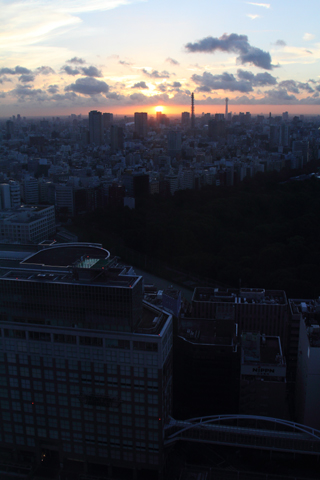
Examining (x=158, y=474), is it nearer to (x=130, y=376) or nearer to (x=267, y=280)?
(x=130, y=376)

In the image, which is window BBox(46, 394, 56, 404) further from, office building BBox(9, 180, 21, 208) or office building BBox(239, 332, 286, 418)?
office building BBox(9, 180, 21, 208)

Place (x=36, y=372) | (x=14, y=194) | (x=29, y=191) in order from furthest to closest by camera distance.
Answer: (x=29, y=191), (x=14, y=194), (x=36, y=372)

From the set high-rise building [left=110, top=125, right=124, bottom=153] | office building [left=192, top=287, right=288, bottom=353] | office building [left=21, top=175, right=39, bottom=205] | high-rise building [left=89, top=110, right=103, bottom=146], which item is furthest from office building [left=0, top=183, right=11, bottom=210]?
high-rise building [left=89, top=110, right=103, bottom=146]

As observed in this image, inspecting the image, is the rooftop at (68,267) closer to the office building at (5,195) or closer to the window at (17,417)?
the window at (17,417)

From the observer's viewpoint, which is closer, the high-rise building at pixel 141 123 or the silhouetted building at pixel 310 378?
the silhouetted building at pixel 310 378

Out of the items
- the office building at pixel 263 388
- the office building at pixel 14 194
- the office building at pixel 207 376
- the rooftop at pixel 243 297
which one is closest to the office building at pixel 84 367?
the office building at pixel 207 376

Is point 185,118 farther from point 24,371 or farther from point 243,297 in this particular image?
point 24,371

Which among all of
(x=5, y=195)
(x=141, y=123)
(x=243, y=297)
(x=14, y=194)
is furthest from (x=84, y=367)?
(x=141, y=123)
